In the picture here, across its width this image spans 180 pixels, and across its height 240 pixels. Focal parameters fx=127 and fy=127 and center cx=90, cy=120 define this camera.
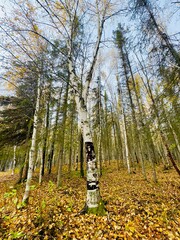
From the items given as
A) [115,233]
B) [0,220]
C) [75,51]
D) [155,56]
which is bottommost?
[115,233]

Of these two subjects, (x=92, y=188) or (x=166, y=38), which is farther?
(x=166, y=38)

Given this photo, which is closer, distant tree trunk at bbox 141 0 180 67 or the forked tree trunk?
the forked tree trunk

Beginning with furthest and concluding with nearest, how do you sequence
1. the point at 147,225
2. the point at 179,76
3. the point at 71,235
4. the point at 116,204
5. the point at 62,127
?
the point at 62,127, the point at 179,76, the point at 116,204, the point at 147,225, the point at 71,235

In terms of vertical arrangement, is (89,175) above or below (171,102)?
below

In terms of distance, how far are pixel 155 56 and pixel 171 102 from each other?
207cm

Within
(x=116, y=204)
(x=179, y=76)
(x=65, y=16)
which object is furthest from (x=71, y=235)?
(x=65, y=16)

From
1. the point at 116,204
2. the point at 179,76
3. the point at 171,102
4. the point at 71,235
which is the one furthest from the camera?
the point at 171,102

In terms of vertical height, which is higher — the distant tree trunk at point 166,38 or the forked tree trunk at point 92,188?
the distant tree trunk at point 166,38

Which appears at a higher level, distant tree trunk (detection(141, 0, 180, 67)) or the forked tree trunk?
distant tree trunk (detection(141, 0, 180, 67))

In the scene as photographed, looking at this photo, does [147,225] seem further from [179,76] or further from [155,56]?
[155,56]

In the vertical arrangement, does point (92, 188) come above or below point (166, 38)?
below

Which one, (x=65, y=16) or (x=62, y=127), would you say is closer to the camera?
(x=65, y=16)

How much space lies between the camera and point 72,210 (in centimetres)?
398

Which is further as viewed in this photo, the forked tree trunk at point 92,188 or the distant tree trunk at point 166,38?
the distant tree trunk at point 166,38
